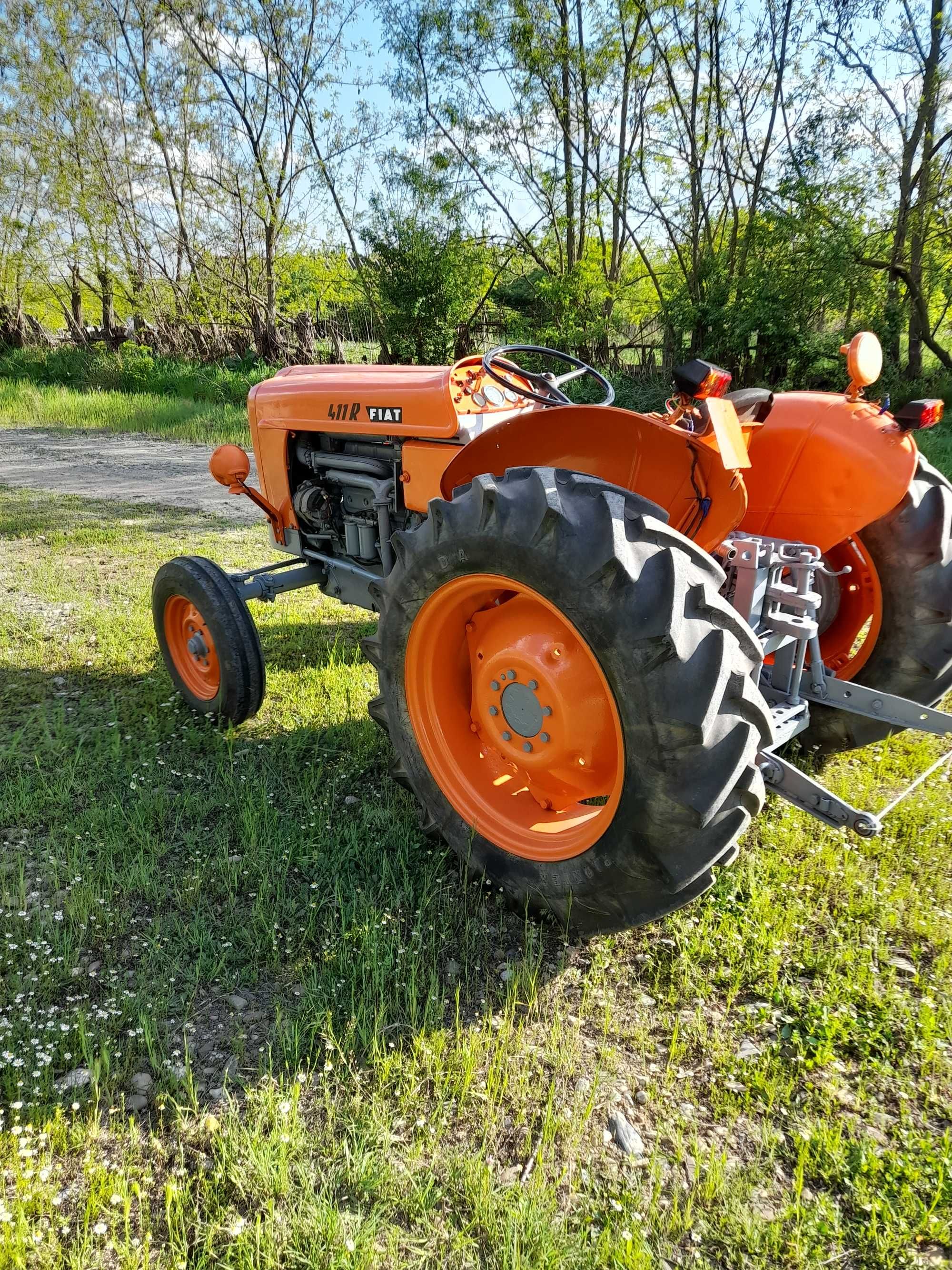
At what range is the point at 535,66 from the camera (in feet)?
37.8

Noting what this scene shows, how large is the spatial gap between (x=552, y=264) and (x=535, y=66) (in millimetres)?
2707

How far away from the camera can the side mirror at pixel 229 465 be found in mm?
3406

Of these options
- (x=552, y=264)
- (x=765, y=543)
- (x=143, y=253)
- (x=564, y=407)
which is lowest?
(x=765, y=543)

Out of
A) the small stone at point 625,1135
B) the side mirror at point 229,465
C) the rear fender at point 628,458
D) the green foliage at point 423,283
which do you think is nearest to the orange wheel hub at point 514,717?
the rear fender at point 628,458

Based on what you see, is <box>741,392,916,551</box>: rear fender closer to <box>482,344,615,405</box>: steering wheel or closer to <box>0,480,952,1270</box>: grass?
<box>482,344,615,405</box>: steering wheel

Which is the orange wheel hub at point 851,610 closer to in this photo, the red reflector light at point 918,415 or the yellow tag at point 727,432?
the red reflector light at point 918,415

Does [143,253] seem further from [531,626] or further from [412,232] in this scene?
[531,626]

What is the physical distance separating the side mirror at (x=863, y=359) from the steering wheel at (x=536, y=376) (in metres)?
0.69

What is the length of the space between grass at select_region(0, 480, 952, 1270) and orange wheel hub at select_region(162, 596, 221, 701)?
473 mm

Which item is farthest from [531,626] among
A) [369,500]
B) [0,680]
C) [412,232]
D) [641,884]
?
[412,232]

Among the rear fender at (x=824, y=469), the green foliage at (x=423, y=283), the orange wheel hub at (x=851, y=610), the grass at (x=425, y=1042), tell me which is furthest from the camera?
the green foliage at (x=423, y=283)

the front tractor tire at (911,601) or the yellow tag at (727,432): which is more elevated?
the yellow tag at (727,432)

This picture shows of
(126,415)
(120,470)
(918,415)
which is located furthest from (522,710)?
(126,415)

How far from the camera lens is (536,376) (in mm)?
2855
